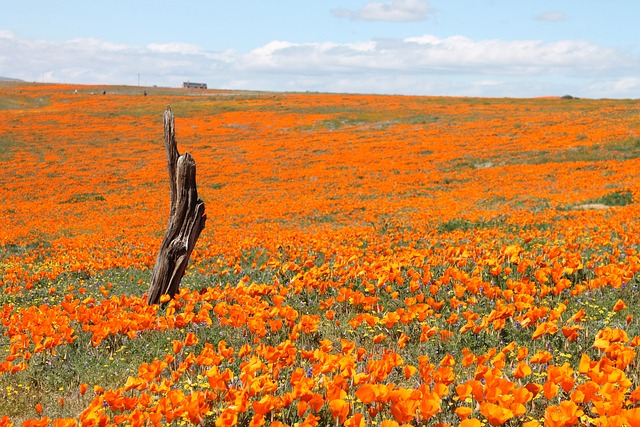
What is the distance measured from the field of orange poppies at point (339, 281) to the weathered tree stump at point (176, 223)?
40 centimetres

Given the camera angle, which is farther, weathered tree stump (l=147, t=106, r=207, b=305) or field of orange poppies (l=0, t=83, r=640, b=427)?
weathered tree stump (l=147, t=106, r=207, b=305)

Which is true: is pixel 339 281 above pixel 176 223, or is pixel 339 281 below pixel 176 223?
below

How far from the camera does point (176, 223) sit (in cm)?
720

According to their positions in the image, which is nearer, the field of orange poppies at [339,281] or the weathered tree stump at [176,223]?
the field of orange poppies at [339,281]

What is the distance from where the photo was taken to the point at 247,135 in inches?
2226

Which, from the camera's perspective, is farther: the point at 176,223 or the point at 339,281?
the point at 176,223

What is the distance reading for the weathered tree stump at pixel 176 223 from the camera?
23.1 ft

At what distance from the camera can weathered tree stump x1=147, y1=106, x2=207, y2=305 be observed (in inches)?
277

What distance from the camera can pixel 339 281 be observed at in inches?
273

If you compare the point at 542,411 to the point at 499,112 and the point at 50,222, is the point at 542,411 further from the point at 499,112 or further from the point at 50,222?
the point at 499,112

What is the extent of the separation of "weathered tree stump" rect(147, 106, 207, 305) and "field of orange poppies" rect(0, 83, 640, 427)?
40 centimetres

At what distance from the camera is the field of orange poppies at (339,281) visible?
10.9 ft

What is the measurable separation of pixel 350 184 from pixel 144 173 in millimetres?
16192

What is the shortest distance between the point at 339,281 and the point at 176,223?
7.48 ft
